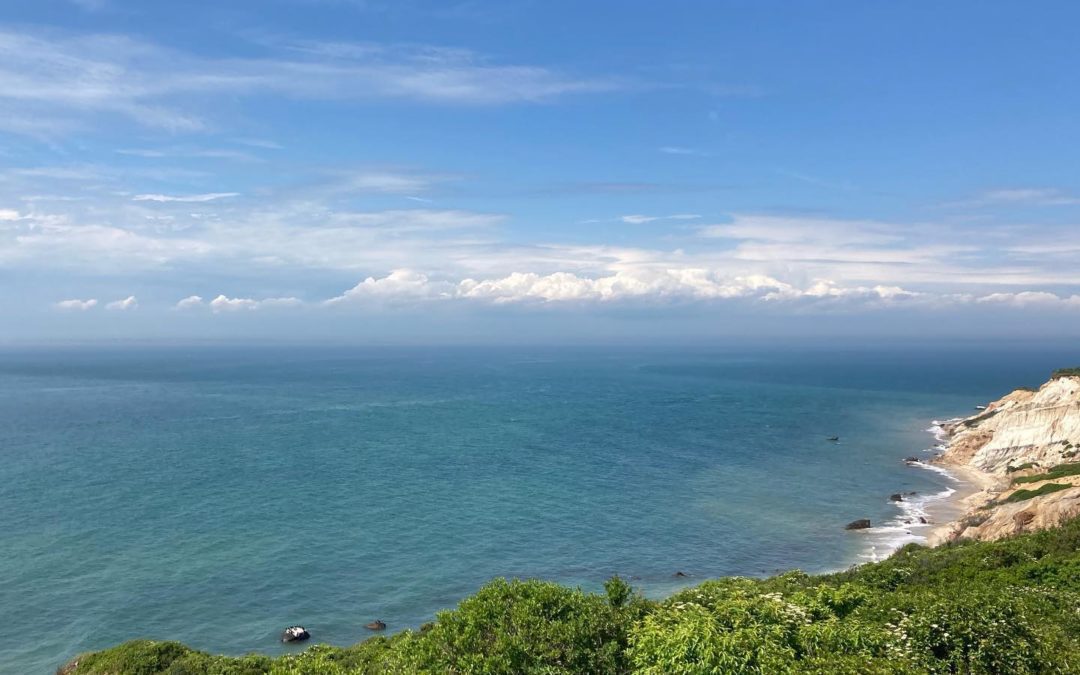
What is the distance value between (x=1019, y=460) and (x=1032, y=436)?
4.45 m

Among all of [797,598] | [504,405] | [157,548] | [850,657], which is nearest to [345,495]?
[157,548]

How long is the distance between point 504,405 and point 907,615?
14006 cm

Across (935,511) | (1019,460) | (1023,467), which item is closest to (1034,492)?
(935,511)

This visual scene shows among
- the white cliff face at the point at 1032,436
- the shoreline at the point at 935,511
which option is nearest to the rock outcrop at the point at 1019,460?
the white cliff face at the point at 1032,436

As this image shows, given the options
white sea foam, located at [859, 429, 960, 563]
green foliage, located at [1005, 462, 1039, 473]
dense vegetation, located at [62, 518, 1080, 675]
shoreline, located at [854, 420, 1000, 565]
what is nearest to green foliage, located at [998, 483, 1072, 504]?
shoreline, located at [854, 420, 1000, 565]

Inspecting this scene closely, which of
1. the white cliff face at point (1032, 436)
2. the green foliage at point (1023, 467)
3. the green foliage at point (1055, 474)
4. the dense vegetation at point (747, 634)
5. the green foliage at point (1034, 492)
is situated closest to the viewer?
the dense vegetation at point (747, 634)

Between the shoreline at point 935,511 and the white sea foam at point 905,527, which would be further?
the shoreline at point 935,511

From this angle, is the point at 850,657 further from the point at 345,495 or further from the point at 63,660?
the point at 345,495

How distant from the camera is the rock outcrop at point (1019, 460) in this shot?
5016cm

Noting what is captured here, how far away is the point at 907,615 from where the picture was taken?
20.5 metres

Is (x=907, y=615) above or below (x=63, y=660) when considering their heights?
above

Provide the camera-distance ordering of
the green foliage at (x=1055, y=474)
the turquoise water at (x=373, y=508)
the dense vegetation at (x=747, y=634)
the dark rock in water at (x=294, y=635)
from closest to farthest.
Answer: the dense vegetation at (x=747, y=634) → the dark rock in water at (x=294, y=635) → the turquoise water at (x=373, y=508) → the green foliage at (x=1055, y=474)

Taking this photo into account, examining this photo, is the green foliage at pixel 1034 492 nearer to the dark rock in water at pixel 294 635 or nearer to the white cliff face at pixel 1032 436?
the white cliff face at pixel 1032 436

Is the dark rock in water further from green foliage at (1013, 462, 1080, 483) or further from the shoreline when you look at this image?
green foliage at (1013, 462, 1080, 483)
